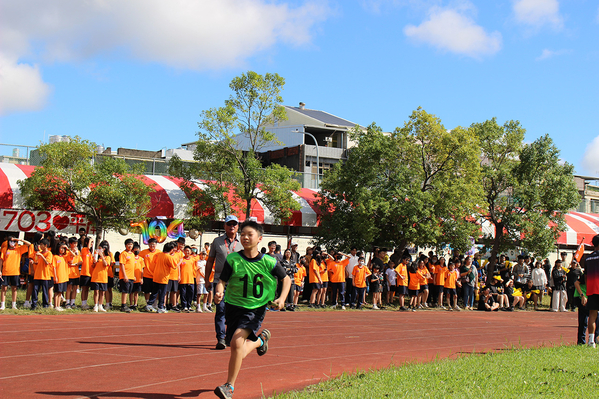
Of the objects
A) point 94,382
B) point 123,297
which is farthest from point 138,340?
point 123,297

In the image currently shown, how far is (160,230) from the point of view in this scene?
23.2m

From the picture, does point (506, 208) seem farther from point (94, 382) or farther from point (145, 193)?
point (94, 382)

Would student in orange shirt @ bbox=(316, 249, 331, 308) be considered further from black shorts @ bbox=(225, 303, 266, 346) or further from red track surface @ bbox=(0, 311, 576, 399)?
black shorts @ bbox=(225, 303, 266, 346)

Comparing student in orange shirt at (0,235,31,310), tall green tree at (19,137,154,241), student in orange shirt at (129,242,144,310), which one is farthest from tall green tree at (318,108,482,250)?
student in orange shirt at (0,235,31,310)

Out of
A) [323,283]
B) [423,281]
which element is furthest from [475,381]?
[423,281]

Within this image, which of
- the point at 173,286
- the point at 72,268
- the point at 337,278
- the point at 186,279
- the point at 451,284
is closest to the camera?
the point at 72,268

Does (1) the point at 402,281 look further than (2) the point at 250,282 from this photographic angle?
Yes

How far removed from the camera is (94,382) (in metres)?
6.30

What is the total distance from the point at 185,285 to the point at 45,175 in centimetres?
700

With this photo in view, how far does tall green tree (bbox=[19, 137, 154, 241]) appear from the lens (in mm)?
19500

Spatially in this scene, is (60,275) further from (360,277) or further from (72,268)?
(360,277)

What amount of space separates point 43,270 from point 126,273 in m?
1.95

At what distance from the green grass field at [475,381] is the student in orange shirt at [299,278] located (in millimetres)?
10090

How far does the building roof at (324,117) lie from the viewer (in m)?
58.4
